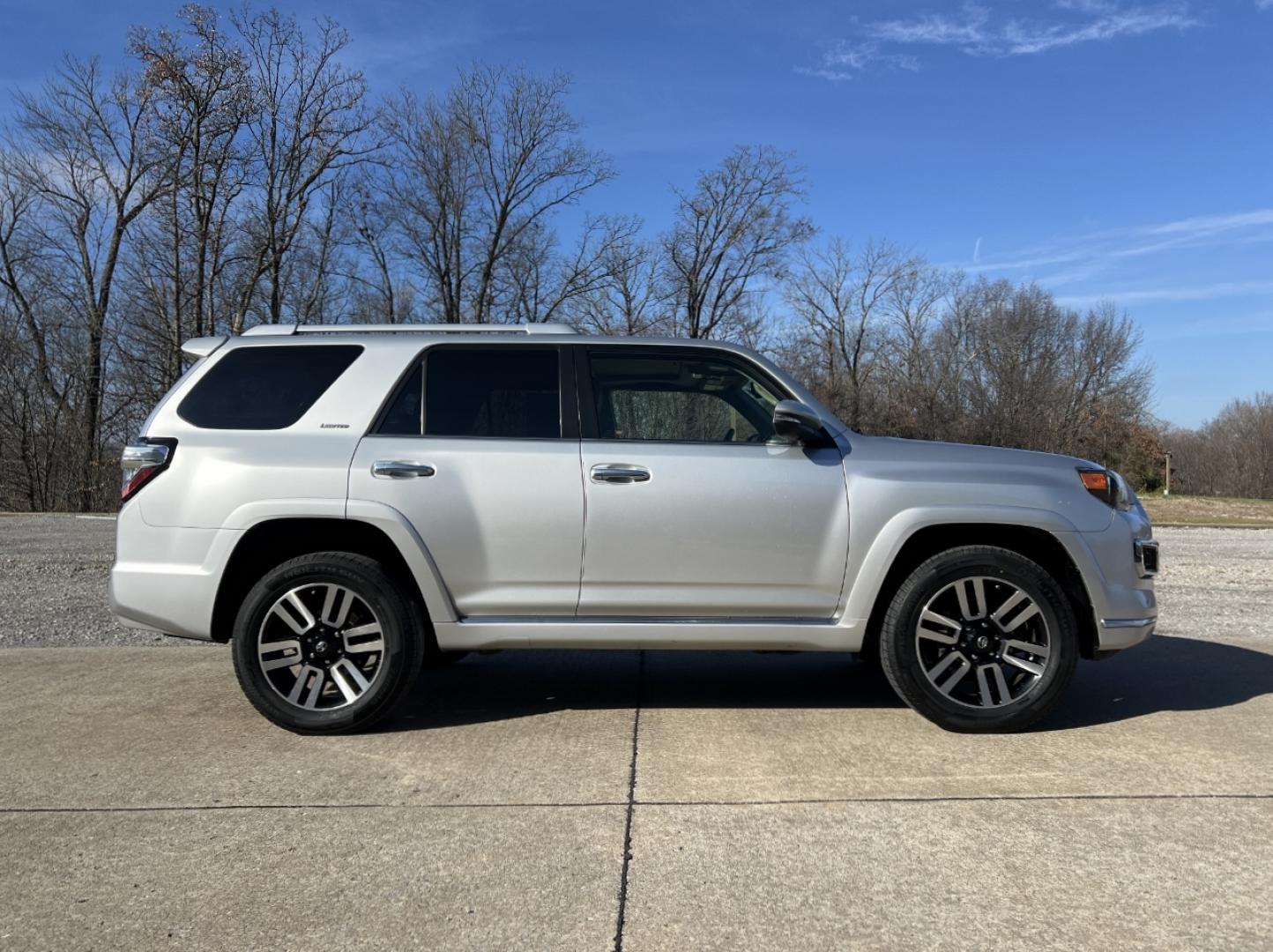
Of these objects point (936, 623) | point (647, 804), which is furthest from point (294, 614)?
point (936, 623)

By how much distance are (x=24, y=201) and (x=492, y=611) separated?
39995 millimetres

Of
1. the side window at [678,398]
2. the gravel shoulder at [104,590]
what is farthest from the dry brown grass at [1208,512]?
the side window at [678,398]

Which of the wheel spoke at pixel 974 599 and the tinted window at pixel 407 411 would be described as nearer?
the wheel spoke at pixel 974 599

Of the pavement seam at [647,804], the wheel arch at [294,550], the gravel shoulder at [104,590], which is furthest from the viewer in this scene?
the gravel shoulder at [104,590]

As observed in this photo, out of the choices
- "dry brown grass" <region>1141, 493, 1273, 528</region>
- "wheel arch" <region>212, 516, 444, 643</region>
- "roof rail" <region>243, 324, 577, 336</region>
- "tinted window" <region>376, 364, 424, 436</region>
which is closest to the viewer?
"wheel arch" <region>212, 516, 444, 643</region>

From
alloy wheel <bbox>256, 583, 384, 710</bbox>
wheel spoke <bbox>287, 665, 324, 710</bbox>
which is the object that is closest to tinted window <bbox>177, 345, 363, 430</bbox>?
alloy wheel <bbox>256, 583, 384, 710</bbox>

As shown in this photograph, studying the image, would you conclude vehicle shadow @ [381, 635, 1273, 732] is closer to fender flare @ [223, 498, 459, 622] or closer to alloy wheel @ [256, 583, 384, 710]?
alloy wheel @ [256, 583, 384, 710]

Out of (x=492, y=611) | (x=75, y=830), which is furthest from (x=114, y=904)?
(x=492, y=611)

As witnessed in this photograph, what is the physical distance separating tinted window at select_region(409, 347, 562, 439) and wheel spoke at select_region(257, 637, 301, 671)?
1.14 m

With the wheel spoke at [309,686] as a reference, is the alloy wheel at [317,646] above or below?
above

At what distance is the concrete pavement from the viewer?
2770 mm

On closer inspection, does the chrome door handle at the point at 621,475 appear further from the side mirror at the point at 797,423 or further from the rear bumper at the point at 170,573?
the rear bumper at the point at 170,573

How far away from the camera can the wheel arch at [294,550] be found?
15.0 feet

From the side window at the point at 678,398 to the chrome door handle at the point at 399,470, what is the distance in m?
0.84
